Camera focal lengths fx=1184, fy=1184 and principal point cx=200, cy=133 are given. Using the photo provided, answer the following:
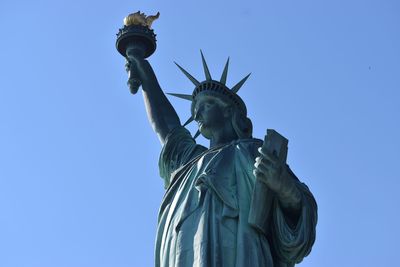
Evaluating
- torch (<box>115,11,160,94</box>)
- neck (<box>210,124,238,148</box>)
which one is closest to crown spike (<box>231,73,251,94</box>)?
neck (<box>210,124,238,148</box>)

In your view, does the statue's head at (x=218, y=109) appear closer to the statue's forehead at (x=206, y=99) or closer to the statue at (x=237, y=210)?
the statue's forehead at (x=206, y=99)

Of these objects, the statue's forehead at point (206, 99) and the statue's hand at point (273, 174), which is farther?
the statue's forehead at point (206, 99)

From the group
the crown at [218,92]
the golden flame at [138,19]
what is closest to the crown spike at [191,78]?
the crown at [218,92]

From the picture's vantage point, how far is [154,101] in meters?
16.4

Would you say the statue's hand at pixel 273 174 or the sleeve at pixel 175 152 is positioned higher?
the sleeve at pixel 175 152

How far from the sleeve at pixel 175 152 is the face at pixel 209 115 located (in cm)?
26

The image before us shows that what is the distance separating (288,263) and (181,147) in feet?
8.65

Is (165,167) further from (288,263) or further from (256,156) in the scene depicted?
(288,263)

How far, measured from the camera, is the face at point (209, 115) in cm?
1529

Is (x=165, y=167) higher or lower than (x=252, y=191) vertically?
higher

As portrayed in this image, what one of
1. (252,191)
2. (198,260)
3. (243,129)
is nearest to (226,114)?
(243,129)

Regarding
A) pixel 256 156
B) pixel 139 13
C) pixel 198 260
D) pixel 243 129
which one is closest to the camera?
pixel 198 260

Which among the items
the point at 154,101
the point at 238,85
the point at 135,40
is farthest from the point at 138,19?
the point at 238,85

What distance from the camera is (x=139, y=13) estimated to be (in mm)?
17500
